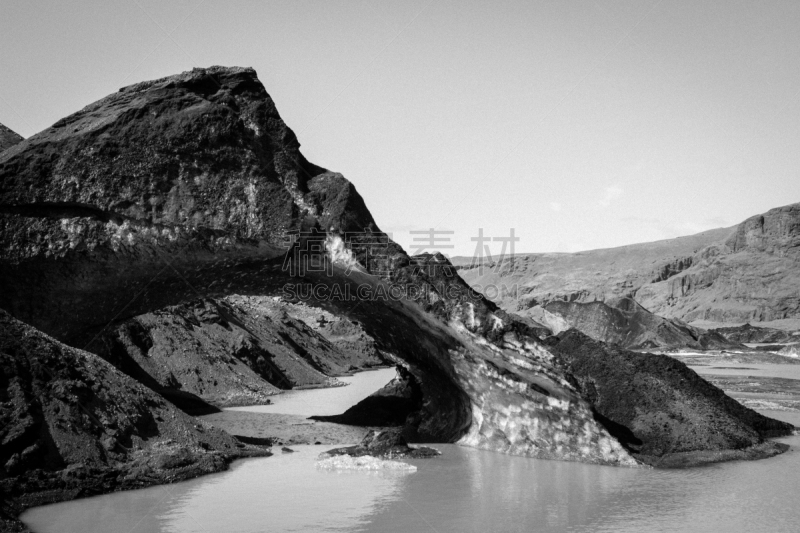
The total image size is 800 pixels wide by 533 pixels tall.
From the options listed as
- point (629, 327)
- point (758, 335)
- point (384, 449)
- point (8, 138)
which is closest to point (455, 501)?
point (384, 449)

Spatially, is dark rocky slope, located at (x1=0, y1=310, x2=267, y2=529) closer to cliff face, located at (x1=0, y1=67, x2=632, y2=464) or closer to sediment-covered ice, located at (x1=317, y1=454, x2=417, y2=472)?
sediment-covered ice, located at (x1=317, y1=454, x2=417, y2=472)

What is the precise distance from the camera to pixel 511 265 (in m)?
162

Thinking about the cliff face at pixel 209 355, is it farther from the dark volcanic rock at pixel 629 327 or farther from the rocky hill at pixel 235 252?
the dark volcanic rock at pixel 629 327

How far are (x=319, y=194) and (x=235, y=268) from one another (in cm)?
175

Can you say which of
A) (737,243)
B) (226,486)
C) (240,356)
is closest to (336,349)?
(240,356)

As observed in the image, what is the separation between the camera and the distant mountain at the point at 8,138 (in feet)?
38.6

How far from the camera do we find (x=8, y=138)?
39.4ft

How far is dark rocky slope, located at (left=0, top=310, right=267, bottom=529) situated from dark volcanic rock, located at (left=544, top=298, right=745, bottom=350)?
102 ft

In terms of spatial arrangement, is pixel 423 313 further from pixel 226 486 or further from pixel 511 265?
pixel 511 265

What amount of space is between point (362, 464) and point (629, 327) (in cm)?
3724

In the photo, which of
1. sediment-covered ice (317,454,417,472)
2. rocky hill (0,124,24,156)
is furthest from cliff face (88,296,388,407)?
sediment-covered ice (317,454,417,472)

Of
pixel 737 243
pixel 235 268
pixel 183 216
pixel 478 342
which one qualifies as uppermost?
pixel 737 243

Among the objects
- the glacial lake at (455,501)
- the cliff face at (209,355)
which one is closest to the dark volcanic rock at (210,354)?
the cliff face at (209,355)

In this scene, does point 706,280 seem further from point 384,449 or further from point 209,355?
point 384,449
